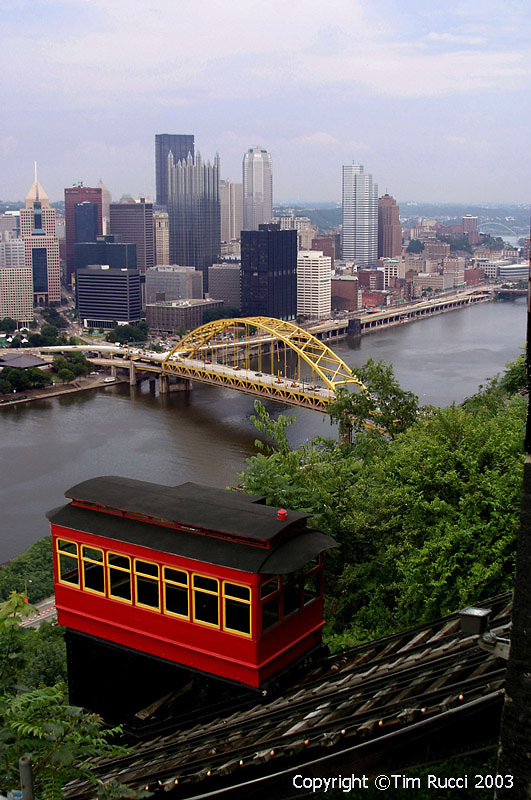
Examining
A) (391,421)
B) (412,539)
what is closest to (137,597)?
(412,539)

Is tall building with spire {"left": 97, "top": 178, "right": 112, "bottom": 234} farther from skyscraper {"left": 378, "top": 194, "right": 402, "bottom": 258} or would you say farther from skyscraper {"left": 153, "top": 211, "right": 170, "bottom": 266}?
skyscraper {"left": 378, "top": 194, "right": 402, "bottom": 258}

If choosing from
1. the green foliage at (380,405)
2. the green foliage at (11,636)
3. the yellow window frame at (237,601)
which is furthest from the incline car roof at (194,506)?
the green foliage at (380,405)

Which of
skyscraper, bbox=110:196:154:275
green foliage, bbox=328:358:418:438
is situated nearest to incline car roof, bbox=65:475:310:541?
green foliage, bbox=328:358:418:438

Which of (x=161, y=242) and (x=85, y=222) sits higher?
(x=85, y=222)

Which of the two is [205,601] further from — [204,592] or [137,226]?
[137,226]

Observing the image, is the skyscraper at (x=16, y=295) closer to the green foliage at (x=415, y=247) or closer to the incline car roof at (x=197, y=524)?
the incline car roof at (x=197, y=524)

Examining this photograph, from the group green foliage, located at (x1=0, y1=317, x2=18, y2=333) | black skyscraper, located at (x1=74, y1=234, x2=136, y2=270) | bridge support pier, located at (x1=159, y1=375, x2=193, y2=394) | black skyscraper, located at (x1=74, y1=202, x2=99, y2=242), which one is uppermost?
black skyscraper, located at (x1=74, y1=202, x2=99, y2=242)

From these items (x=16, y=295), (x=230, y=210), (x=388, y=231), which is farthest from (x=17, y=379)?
(x=230, y=210)
